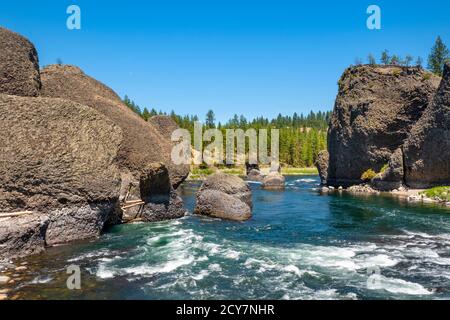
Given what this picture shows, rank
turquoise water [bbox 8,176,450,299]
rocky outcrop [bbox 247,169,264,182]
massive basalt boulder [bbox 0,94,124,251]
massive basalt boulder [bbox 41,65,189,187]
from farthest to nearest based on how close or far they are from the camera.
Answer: rocky outcrop [bbox 247,169,264,182], massive basalt boulder [bbox 41,65,189,187], massive basalt boulder [bbox 0,94,124,251], turquoise water [bbox 8,176,450,299]

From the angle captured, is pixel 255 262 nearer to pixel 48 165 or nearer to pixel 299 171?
pixel 48 165

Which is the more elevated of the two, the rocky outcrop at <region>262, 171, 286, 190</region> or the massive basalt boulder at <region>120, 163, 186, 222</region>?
the massive basalt boulder at <region>120, 163, 186, 222</region>

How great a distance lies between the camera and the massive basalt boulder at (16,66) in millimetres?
28188

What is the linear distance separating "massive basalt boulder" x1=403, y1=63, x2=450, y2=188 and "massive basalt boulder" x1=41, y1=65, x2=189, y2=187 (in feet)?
135

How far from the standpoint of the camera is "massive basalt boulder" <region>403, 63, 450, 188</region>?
2186 inches

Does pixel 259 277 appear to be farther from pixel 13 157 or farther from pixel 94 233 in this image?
pixel 13 157

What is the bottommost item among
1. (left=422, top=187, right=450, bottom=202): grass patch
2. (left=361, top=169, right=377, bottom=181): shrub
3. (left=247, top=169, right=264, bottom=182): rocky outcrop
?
(left=247, top=169, right=264, bottom=182): rocky outcrop

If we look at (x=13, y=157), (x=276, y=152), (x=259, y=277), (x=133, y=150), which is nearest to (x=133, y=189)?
(x=133, y=150)

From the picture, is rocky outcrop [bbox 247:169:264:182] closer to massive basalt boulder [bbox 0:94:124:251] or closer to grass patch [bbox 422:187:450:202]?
grass patch [bbox 422:187:450:202]

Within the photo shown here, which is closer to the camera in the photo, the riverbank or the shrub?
Result: the shrub

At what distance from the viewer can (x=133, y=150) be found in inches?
1455

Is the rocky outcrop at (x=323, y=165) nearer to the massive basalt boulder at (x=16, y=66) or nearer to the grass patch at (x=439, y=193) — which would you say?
the grass patch at (x=439, y=193)

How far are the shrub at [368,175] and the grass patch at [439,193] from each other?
16.3 meters

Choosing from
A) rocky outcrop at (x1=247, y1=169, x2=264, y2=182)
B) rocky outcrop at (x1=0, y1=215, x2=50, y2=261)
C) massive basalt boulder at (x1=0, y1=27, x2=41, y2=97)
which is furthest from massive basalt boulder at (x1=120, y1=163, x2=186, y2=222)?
rocky outcrop at (x1=247, y1=169, x2=264, y2=182)
